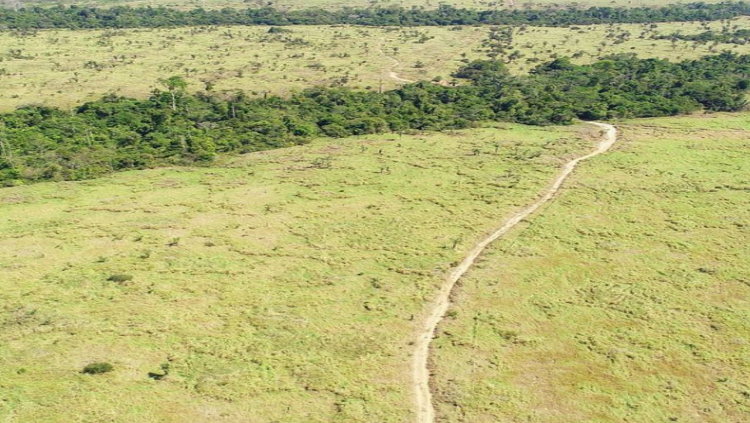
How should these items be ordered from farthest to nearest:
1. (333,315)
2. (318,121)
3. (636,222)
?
(318,121)
(636,222)
(333,315)

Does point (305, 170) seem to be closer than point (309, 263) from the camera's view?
No

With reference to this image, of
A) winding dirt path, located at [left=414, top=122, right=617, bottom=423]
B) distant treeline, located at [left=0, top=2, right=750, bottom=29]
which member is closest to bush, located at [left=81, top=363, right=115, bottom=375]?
winding dirt path, located at [left=414, top=122, right=617, bottom=423]

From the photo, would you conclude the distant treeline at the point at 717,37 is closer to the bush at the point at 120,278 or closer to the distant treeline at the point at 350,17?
the distant treeline at the point at 350,17

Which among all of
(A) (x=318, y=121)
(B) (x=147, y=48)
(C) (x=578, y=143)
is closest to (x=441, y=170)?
(C) (x=578, y=143)

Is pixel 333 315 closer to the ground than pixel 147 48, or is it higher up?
closer to the ground

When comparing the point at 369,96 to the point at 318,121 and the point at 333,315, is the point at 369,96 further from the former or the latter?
the point at 333,315

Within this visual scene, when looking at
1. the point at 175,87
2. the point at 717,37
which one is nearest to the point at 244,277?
the point at 175,87

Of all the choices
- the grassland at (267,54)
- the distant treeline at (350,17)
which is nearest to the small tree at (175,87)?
the grassland at (267,54)
